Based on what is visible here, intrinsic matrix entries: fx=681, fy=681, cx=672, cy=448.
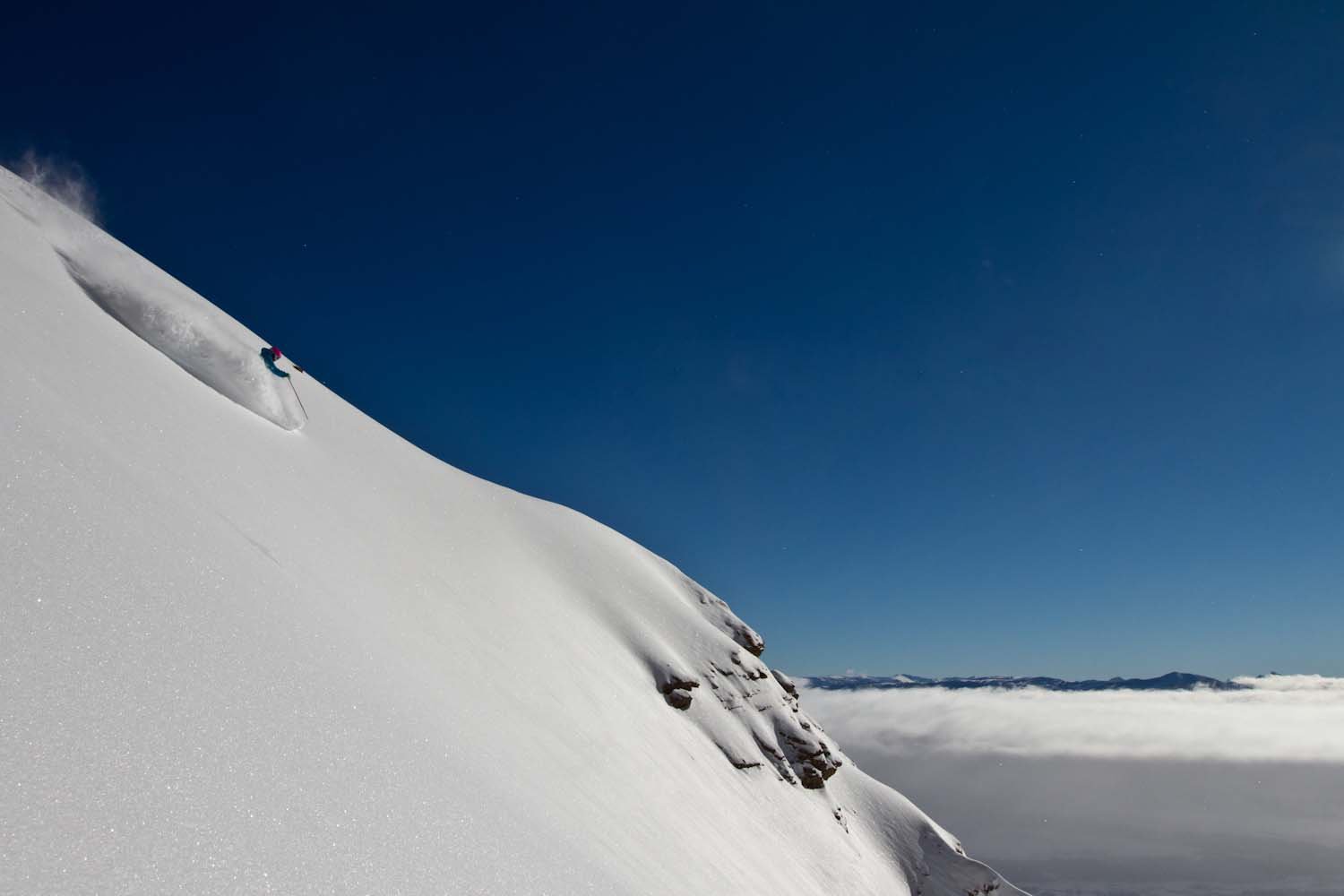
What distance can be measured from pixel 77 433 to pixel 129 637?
3.27 meters

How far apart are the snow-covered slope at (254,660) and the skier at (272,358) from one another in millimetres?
265

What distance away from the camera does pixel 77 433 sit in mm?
6664

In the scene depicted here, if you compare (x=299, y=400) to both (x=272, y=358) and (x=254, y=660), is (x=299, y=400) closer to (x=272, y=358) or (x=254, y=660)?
(x=272, y=358)

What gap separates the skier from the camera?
14016mm

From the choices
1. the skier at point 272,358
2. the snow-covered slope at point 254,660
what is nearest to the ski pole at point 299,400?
the snow-covered slope at point 254,660

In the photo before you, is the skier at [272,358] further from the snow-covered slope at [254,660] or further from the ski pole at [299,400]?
the ski pole at [299,400]

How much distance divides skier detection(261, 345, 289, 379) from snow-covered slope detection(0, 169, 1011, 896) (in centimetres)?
27

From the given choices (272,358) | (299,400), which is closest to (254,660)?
(272,358)

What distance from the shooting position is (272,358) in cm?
1409

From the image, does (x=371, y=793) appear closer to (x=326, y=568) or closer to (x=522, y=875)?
(x=522, y=875)

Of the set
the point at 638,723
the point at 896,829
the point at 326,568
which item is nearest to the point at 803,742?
the point at 896,829

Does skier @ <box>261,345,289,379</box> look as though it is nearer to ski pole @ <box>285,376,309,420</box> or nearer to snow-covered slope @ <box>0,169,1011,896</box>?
snow-covered slope @ <box>0,169,1011,896</box>

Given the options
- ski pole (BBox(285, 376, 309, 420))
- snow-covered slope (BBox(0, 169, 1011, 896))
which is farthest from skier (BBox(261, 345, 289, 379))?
ski pole (BBox(285, 376, 309, 420))

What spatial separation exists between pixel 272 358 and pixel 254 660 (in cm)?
1043
